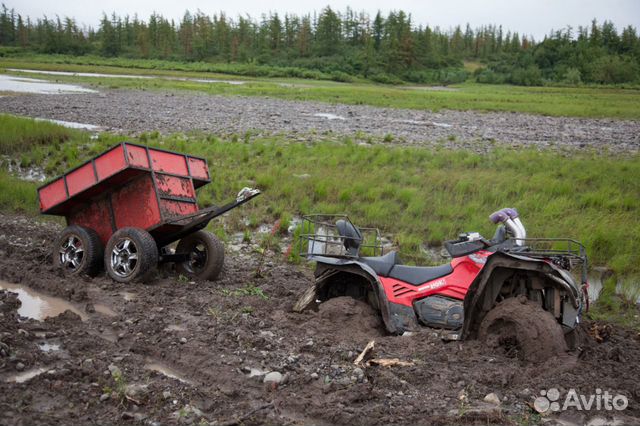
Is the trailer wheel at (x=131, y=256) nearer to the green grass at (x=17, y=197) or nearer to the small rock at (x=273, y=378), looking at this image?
the small rock at (x=273, y=378)

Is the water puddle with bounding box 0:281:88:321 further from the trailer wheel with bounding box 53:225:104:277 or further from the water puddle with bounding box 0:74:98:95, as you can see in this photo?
the water puddle with bounding box 0:74:98:95

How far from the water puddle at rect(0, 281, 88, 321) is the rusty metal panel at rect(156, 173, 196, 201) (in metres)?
2.11

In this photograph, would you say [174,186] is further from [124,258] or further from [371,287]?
[371,287]

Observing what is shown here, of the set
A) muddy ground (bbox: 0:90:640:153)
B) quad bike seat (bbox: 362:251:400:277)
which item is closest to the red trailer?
quad bike seat (bbox: 362:251:400:277)

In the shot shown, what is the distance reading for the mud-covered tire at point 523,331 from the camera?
6172 mm

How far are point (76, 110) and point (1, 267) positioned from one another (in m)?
19.0

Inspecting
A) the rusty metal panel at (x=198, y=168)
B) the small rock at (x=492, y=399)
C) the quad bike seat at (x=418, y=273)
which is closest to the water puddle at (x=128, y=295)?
the rusty metal panel at (x=198, y=168)

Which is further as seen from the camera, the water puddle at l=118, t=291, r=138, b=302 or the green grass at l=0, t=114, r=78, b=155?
the green grass at l=0, t=114, r=78, b=155

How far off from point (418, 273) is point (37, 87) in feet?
122

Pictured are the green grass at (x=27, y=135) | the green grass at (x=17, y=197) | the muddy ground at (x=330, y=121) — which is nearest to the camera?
the green grass at (x=17, y=197)

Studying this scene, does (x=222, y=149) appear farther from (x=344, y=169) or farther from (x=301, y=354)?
(x=301, y=354)

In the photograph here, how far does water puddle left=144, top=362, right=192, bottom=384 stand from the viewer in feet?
20.0

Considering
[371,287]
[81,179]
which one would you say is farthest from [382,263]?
[81,179]

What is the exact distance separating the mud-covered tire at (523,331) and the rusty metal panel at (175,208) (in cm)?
499
